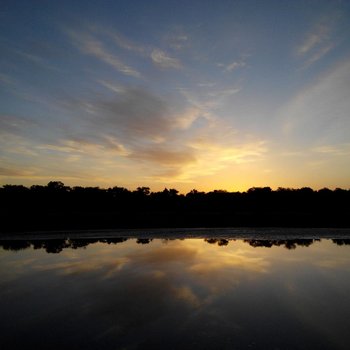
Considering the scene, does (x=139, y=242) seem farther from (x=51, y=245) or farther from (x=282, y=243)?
(x=282, y=243)

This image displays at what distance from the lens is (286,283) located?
1375 cm

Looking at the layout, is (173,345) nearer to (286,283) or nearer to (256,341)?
(256,341)

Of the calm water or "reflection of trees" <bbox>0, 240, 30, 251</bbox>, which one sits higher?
"reflection of trees" <bbox>0, 240, 30, 251</bbox>

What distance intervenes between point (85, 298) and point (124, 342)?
463cm

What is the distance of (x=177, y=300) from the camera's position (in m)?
11.7

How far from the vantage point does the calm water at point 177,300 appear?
8430 millimetres

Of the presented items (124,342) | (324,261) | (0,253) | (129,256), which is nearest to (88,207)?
(0,253)

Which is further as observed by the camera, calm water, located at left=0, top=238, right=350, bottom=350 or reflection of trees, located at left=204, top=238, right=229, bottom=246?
reflection of trees, located at left=204, top=238, right=229, bottom=246

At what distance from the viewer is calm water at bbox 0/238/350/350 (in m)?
8.43

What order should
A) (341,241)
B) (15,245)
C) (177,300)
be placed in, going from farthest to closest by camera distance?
1. (15,245)
2. (341,241)
3. (177,300)

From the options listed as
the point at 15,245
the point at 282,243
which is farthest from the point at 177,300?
the point at 15,245

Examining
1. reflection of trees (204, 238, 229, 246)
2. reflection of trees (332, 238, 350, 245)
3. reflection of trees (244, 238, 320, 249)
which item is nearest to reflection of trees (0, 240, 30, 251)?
reflection of trees (204, 238, 229, 246)

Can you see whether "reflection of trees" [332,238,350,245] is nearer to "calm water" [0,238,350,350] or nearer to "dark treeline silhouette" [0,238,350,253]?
"dark treeline silhouette" [0,238,350,253]

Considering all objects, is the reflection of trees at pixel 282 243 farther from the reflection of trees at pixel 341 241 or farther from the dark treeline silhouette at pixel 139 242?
the reflection of trees at pixel 341 241
